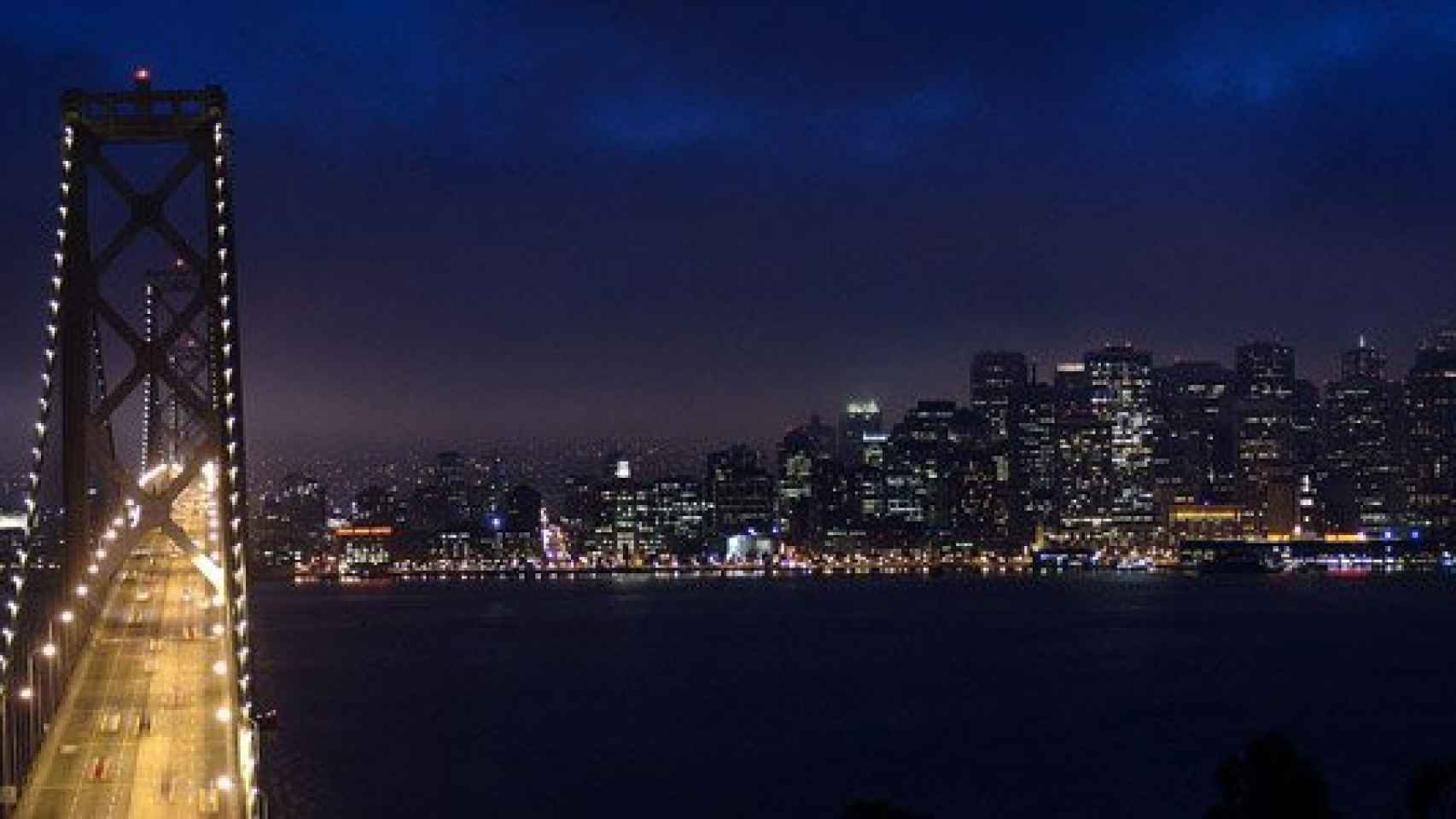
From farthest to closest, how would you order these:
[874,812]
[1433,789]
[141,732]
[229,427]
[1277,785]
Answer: [229,427] < [141,732] < [1277,785] < [874,812] < [1433,789]

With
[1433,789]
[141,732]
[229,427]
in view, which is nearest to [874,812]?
[1433,789]

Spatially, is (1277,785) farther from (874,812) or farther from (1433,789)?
(874,812)

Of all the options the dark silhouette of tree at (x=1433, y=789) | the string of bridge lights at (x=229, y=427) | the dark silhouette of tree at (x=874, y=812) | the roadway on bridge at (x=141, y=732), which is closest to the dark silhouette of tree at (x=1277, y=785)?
the dark silhouette of tree at (x=1433, y=789)

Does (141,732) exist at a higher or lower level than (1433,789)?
lower

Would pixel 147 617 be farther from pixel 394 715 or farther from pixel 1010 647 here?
pixel 1010 647

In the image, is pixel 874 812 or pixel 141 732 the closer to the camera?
pixel 874 812

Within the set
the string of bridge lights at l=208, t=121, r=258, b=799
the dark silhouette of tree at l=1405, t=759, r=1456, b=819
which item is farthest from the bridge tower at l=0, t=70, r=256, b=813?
the dark silhouette of tree at l=1405, t=759, r=1456, b=819

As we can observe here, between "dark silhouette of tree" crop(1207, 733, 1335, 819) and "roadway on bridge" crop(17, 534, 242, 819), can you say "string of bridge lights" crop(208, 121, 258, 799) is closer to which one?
"roadway on bridge" crop(17, 534, 242, 819)
